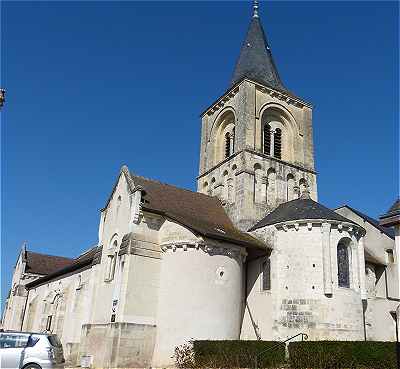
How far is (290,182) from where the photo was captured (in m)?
27.5

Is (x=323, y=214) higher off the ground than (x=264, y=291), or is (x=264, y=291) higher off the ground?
(x=323, y=214)

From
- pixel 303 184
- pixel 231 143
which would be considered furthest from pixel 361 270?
pixel 231 143

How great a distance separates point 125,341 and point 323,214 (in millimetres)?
10631

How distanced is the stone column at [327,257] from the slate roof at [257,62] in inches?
534

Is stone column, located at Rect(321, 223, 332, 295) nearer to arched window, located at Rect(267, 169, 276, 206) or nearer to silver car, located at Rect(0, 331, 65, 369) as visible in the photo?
arched window, located at Rect(267, 169, 276, 206)

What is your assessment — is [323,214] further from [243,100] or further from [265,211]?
[243,100]

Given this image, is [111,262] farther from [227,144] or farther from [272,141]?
[272,141]

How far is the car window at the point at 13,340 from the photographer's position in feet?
38.7

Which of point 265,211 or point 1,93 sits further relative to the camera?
point 265,211


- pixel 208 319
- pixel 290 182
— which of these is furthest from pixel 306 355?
pixel 290 182

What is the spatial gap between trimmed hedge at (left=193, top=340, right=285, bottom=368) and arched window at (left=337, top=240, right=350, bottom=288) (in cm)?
540

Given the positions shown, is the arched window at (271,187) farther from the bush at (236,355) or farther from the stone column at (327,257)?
the bush at (236,355)

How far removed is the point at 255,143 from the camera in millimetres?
26781

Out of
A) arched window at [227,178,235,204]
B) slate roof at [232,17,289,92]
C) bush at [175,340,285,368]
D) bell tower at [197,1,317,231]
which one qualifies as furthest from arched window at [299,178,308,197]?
bush at [175,340,285,368]
